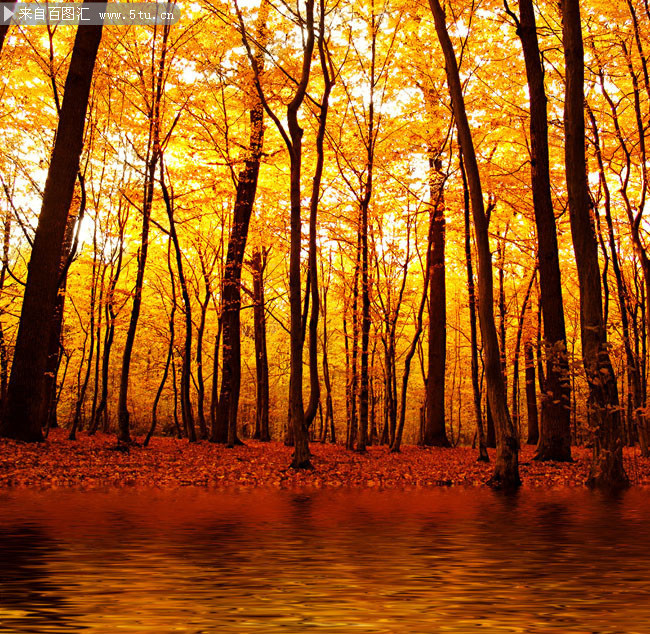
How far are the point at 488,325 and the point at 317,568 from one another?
6.72m

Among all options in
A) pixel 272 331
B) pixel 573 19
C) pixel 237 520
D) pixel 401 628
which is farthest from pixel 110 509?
pixel 272 331

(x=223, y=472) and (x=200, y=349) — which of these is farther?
(x=200, y=349)

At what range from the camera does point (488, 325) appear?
30.8ft

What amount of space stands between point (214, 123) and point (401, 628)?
59.4 feet

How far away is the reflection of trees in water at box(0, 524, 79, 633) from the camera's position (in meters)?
2.09

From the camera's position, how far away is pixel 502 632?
6.80 feet

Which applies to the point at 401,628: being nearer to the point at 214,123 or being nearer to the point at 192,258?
the point at 214,123

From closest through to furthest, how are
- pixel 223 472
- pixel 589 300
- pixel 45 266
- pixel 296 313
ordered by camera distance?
pixel 589 300, pixel 223 472, pixel 296 313, pixel 45 266

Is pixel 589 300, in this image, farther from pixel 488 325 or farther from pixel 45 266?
pixel 45 266

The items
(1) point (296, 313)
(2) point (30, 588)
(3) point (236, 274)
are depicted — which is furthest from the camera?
(3) point (236, 274)

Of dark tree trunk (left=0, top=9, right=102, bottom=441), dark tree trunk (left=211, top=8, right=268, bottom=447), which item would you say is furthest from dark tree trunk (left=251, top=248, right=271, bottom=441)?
dark tree trunk (left=0, top=9, right=102, bottom=441)

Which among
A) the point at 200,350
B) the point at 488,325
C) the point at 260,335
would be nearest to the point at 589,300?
the point at 488,325

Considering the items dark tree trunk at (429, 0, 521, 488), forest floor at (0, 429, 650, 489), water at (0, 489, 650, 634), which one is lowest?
water at (0, 489, 650, 634)

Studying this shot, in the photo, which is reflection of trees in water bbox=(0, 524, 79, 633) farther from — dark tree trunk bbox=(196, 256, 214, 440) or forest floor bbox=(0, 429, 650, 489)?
dark tree trunk bbox=(196, 256, 214, 440)
